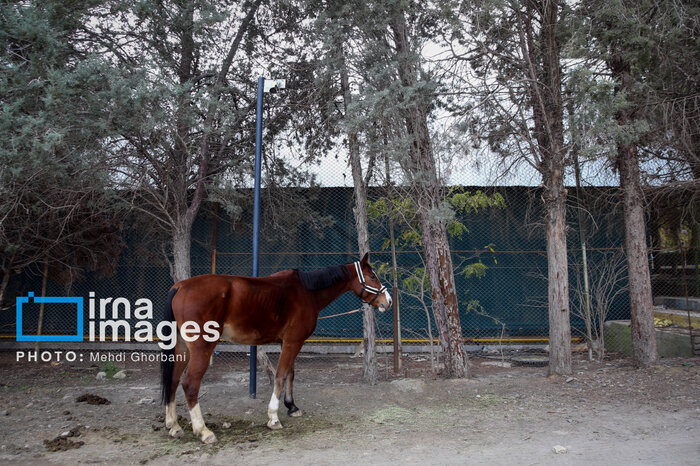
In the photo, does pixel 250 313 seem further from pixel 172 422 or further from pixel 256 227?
pixel 256 227

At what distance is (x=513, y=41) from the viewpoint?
7812 mm

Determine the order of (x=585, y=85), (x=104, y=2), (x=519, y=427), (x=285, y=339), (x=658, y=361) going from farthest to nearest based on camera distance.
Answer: (x=658, y=361), (x=104, y=2), (x=585, y=85), (x=285, y=339), (x=519, y=427)

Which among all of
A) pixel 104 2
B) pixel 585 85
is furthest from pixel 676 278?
pixel 104 2

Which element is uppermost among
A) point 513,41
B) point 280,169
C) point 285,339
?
point 513,41

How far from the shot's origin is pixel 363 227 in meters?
7.40

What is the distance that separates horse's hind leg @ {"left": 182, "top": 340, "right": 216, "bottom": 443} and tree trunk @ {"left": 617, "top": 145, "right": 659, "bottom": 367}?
6.30 m

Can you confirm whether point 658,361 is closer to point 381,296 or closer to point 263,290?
point 381,296

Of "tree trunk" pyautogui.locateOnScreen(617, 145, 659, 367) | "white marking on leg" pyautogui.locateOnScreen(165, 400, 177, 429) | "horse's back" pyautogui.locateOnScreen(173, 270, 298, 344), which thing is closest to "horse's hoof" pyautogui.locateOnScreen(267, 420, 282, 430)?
"horse's back" pyautogui.locateOnScreen(173, 270, 298, 344)

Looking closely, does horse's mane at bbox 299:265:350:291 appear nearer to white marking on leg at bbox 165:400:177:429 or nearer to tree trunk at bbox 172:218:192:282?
white marking on leg at bbox 165:400:177:429

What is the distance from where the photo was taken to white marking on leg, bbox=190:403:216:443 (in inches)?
190

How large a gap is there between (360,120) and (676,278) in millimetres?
8908

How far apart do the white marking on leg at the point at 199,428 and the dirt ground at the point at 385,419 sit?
0.33 ft

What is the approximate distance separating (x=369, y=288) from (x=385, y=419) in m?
1.49

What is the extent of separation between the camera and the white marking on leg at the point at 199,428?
4824 mm
